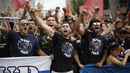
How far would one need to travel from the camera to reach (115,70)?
24.7ft

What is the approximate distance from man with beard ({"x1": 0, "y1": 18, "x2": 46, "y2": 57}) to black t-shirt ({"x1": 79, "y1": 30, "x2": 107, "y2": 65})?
41.3 inches

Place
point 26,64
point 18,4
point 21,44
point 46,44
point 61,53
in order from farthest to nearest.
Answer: point 18,4, point 46,44, point 26,64, point 61,53, point 21,44

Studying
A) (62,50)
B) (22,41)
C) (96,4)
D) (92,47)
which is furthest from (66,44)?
(96,4)

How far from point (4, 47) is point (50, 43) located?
41.0 inches

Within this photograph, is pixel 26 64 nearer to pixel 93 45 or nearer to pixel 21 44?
pixel 21 44

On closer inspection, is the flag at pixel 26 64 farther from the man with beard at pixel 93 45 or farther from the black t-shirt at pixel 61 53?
the man with beard at pixel 93 45

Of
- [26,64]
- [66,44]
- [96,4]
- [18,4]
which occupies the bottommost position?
[26,64]

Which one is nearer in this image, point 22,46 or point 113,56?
point 22,46

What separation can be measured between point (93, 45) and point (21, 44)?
1498 millimetres

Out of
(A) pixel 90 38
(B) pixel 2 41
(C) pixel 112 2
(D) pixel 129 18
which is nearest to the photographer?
(A) pixel 90 38

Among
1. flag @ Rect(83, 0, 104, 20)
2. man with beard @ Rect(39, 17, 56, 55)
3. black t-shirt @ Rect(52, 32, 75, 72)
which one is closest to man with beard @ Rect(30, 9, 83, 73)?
black t-shirt @ Rect(52, 32, 75, 72)

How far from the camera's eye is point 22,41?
694cm

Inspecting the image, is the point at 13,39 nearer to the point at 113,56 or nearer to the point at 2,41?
the point at 2,41

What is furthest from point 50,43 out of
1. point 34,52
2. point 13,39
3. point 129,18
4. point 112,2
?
point 112,2
